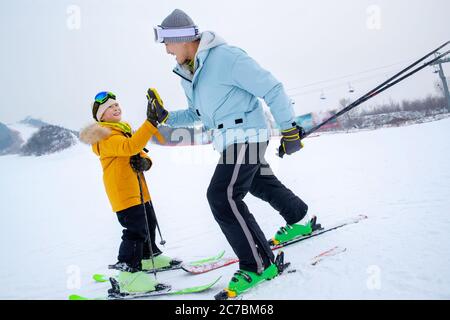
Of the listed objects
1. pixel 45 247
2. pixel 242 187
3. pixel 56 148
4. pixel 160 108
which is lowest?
pixel 45 247

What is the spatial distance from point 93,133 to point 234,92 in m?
1.31

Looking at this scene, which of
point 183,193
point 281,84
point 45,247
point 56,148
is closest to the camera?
point 281,84

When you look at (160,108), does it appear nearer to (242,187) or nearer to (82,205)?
(242,187)

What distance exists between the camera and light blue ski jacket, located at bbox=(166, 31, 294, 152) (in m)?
2.10

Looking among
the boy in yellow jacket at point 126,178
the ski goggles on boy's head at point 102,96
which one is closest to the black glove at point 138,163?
the boy in yellow jacket at point 126,178

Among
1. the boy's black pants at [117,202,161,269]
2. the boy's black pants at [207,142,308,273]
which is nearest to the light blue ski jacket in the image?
the boy's black pants at [207,142,308,273]

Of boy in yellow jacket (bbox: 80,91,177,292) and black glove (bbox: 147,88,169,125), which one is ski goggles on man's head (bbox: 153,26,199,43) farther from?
boy in yellow jacket (bbox: 80,91,177,292)

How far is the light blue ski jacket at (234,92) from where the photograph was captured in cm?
210

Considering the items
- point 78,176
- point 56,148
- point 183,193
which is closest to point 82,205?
point 183,193

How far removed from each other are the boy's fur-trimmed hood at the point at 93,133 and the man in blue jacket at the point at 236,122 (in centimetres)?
92

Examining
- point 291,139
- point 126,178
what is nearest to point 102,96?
point 126,178

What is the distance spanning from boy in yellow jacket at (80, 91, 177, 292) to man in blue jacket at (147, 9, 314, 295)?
0.66 m

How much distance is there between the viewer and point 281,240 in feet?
9.31
